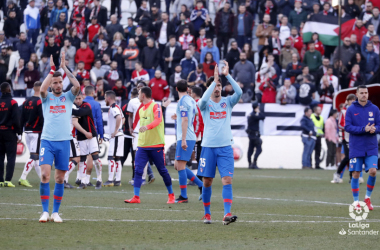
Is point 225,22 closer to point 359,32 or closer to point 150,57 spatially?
point 150,57

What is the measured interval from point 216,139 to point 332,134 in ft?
Result: 51.9

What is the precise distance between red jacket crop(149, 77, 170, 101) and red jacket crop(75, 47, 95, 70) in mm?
3327

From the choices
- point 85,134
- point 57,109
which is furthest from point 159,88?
point 57,109

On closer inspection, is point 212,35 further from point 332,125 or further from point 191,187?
point 191,187

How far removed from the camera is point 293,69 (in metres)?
25.6

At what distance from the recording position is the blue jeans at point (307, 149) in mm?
24141

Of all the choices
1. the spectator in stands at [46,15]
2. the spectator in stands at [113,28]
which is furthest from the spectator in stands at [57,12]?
the spectator in stands at [113,28]

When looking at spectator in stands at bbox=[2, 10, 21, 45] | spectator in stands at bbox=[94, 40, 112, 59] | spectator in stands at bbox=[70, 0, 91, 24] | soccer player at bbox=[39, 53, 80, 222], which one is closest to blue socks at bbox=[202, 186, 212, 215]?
soccer player at bbox=[39, 53, 80, 222]

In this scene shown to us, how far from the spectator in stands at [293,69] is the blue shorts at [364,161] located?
13969 millimetres

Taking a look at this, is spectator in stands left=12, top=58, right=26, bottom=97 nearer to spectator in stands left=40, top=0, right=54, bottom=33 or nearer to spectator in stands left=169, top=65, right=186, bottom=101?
spectator in stands left=40, top=0, right=54, bottom=33

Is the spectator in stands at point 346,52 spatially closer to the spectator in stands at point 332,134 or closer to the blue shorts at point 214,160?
the spectator in stands at point 332,134

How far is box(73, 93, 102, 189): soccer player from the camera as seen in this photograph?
14664 millimetres

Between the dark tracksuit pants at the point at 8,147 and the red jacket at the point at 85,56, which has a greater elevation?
the red jacket at the point at 85,56

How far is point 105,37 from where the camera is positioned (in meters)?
27.2
